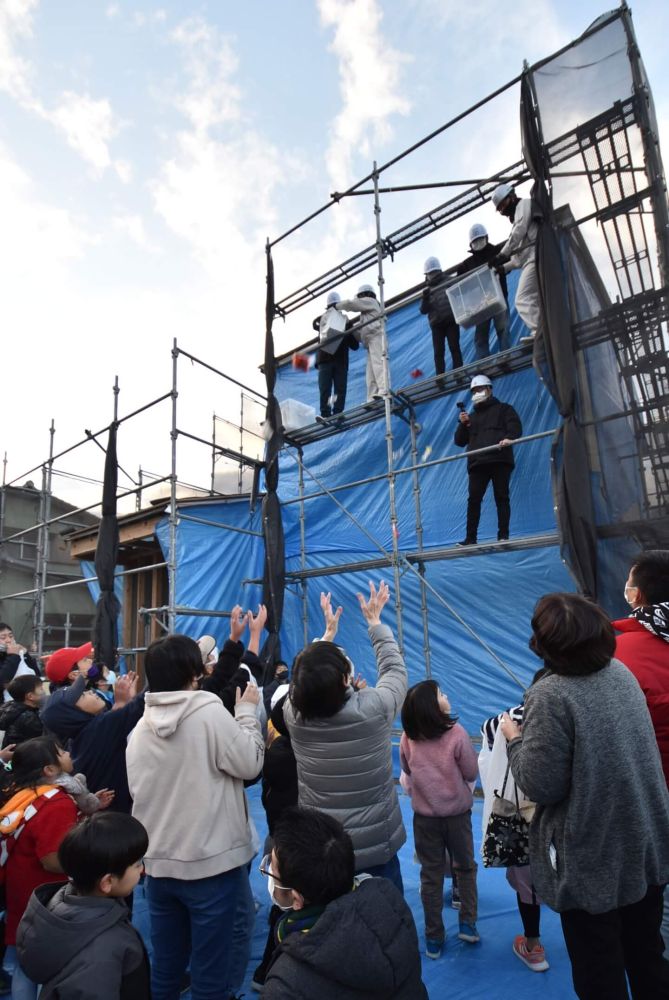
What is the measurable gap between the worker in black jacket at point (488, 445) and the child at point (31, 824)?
3.62 metres

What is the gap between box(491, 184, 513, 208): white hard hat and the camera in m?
5.12

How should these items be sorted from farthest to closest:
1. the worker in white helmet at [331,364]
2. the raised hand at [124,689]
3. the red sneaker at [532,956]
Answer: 1. the worker in white helmet at [331,364]
2. the raised hand at [124,689]
3. the red sneaker at [532,956]

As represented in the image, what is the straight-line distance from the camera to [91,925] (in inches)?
54.3

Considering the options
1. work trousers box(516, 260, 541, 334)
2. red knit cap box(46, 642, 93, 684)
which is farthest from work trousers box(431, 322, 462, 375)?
red knit cap box(46, 642, 93, 684)

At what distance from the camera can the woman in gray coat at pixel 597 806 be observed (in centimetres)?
137

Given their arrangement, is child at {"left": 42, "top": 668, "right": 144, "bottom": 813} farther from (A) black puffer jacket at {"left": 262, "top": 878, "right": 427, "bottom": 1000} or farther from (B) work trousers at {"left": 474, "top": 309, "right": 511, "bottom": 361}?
(B) work trousers at {"left": 474, "top": 309, "right": 511, "bottom": 361}

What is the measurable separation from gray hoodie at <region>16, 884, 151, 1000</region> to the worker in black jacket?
12.8 ft

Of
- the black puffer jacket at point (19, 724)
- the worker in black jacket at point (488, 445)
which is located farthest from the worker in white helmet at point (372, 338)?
the black puffer jacket at point (19, 724)

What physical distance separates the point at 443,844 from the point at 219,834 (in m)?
1.35

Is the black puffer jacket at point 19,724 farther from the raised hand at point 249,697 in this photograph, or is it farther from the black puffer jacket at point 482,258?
the black puffer jacket at point 482,258

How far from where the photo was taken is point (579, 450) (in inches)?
159

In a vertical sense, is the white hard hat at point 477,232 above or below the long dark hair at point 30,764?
above

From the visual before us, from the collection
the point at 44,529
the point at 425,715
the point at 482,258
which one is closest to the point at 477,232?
the point at 482,258

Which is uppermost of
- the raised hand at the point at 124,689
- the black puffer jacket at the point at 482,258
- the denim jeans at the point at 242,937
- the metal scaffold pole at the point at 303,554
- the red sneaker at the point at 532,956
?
the black puffer jacket at the point at 482,258
